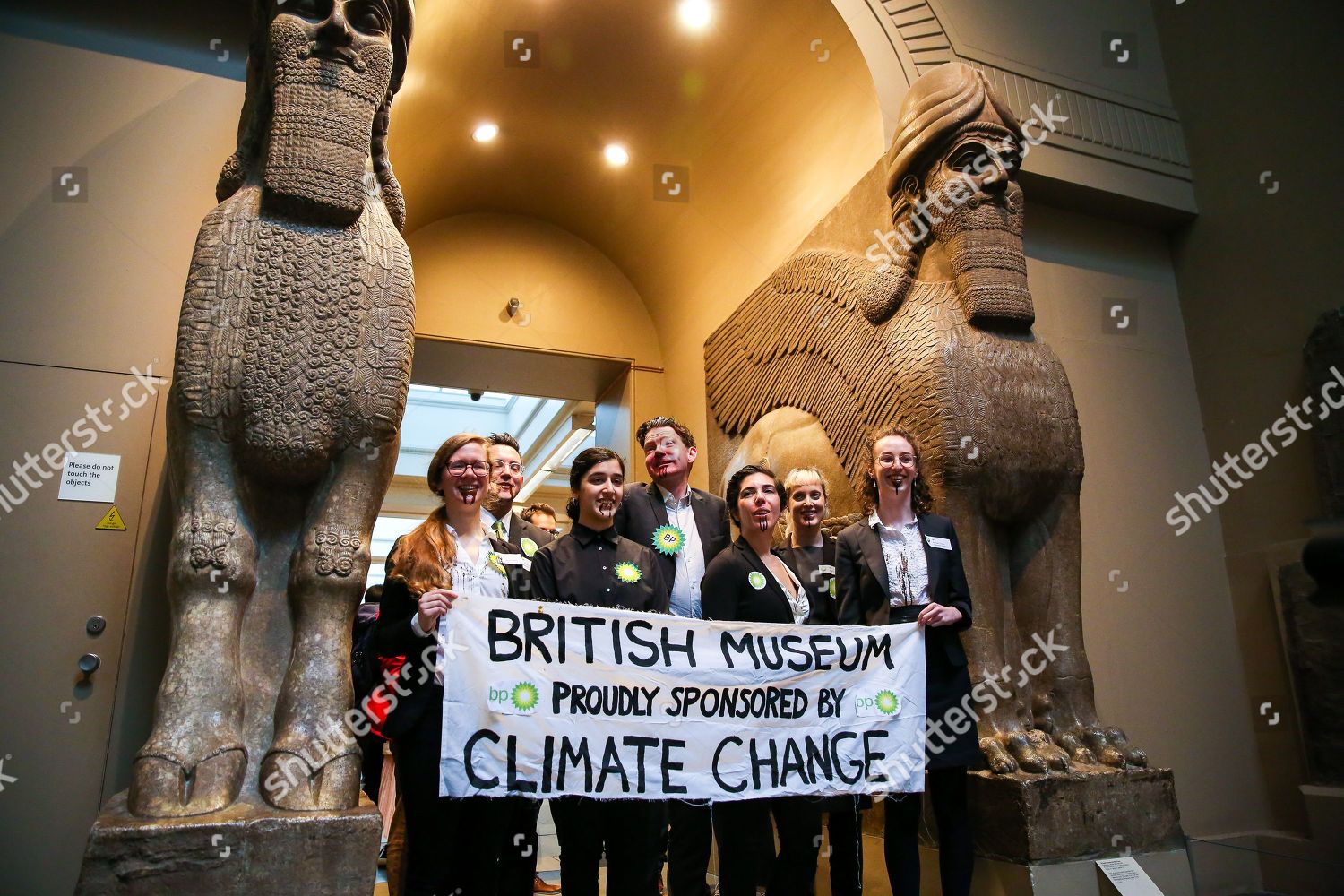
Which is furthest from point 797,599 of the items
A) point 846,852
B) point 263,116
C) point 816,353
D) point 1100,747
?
point 263,116

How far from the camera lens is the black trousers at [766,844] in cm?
258

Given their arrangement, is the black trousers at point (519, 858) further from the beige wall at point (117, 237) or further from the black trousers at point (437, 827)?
the beige wall at point (117, 237)

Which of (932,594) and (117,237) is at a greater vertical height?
(117,237)

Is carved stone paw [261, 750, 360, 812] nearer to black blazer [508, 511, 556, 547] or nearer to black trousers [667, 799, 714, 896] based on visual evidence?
black trousers [667, 799, 714, 896]

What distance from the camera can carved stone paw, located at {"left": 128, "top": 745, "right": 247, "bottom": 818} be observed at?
2082 millimetres

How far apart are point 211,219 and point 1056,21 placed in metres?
5.08

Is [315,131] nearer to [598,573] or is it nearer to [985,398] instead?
[598,573]

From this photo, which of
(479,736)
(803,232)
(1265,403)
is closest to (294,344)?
(479,736)

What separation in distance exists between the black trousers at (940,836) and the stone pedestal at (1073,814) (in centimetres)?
27

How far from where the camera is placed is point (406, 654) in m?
2.45

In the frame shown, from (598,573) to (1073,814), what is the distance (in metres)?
1.83

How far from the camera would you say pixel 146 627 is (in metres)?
3.18

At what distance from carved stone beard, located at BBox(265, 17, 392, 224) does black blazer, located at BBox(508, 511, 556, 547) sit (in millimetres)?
1236

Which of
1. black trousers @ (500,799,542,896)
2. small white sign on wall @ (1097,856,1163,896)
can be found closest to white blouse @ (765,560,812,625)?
black trousers @ (500,799,542,896)
